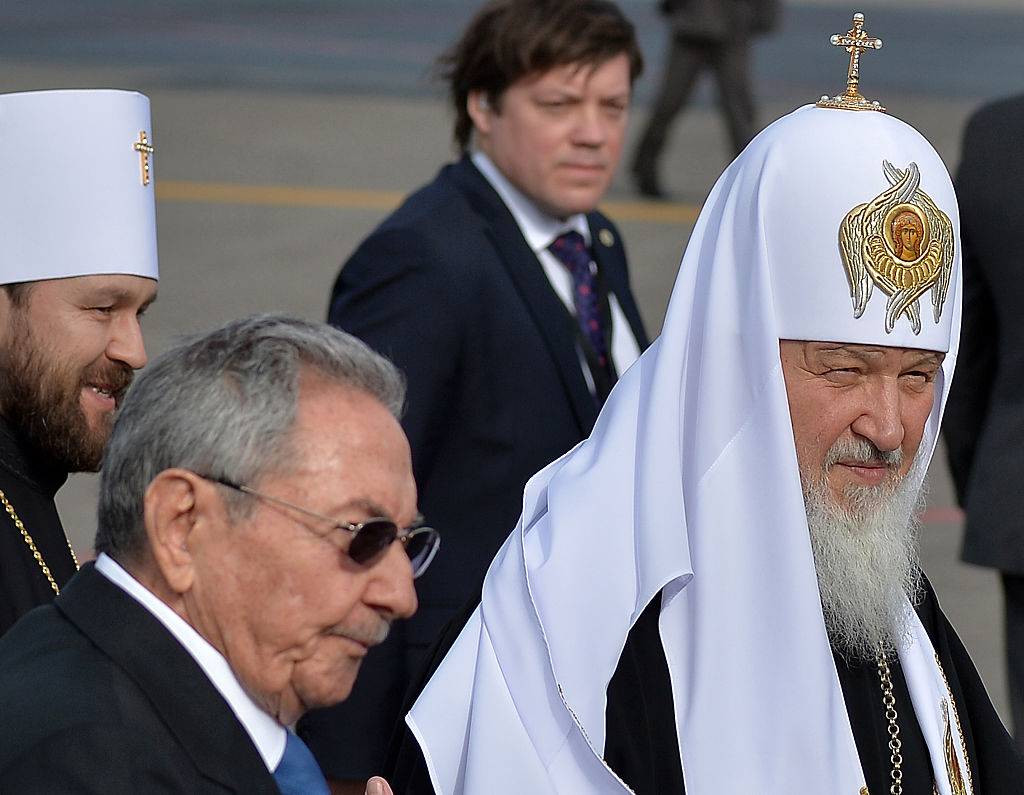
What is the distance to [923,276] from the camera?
2.83 metres

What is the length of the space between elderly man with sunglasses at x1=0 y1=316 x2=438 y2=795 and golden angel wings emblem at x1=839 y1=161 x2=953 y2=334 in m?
1.00

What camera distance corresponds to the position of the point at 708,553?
102 inches

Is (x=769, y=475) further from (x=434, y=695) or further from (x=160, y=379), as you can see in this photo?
(x=160, y=379)

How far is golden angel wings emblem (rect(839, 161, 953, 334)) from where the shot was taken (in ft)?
9.07

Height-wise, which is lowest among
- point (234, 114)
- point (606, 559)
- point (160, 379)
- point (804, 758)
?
point (234, 114)

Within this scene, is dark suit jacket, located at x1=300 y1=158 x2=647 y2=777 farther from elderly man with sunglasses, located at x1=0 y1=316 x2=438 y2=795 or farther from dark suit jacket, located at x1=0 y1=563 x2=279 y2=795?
dark suit jacket, located at x1=0 y1=563 x2=279 y2=795

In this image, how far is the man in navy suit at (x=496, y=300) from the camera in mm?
3742

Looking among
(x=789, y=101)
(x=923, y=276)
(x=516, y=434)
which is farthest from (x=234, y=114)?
(x=923, y=276)

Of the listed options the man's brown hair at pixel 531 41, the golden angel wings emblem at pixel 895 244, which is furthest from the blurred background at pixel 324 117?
the golden angel wings emblem at pixel 895 244

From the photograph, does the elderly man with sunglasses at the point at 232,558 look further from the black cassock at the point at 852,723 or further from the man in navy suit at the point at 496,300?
the man in navy suit at the point at 496,300

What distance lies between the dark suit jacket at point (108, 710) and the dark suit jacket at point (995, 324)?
2.52 meters

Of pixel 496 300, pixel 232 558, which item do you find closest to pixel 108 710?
pixel 232 558

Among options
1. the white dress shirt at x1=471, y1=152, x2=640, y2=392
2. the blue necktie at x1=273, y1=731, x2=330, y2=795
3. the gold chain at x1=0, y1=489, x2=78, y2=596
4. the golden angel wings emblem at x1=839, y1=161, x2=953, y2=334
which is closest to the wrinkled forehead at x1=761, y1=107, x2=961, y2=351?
the golden angel wings emblem at x1=839, y1=161, x2=953, y2=334

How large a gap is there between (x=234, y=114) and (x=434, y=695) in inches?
511
